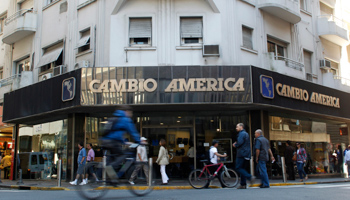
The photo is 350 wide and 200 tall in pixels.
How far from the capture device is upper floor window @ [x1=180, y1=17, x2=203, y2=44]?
15.9 m

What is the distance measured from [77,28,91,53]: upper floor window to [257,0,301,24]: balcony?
27.0 ft

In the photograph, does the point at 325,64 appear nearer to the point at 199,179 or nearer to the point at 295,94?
the point at 295,94

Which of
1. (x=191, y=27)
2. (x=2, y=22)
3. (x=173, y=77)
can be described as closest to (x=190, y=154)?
(x=173, y=77)

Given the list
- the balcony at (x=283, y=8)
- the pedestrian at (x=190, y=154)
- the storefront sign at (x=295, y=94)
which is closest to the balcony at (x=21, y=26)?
the pedestrian at (x=190, y=154)

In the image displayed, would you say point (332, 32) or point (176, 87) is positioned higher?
point (332, 32)

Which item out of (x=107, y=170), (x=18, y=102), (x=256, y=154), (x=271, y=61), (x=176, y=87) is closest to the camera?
(x=107, y=170)

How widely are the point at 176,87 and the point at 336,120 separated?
1188cm

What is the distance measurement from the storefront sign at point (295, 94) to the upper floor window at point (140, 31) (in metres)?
5.21

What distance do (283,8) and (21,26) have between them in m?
13.9

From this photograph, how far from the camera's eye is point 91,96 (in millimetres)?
14570

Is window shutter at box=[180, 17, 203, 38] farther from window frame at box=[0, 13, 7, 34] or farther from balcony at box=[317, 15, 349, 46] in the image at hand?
window frame at box=[0, 13, 7, 34]

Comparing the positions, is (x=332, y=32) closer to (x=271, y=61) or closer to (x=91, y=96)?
(x=271, y=61)

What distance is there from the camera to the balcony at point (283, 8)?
17.2 m

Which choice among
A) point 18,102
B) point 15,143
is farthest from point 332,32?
point 15,143
